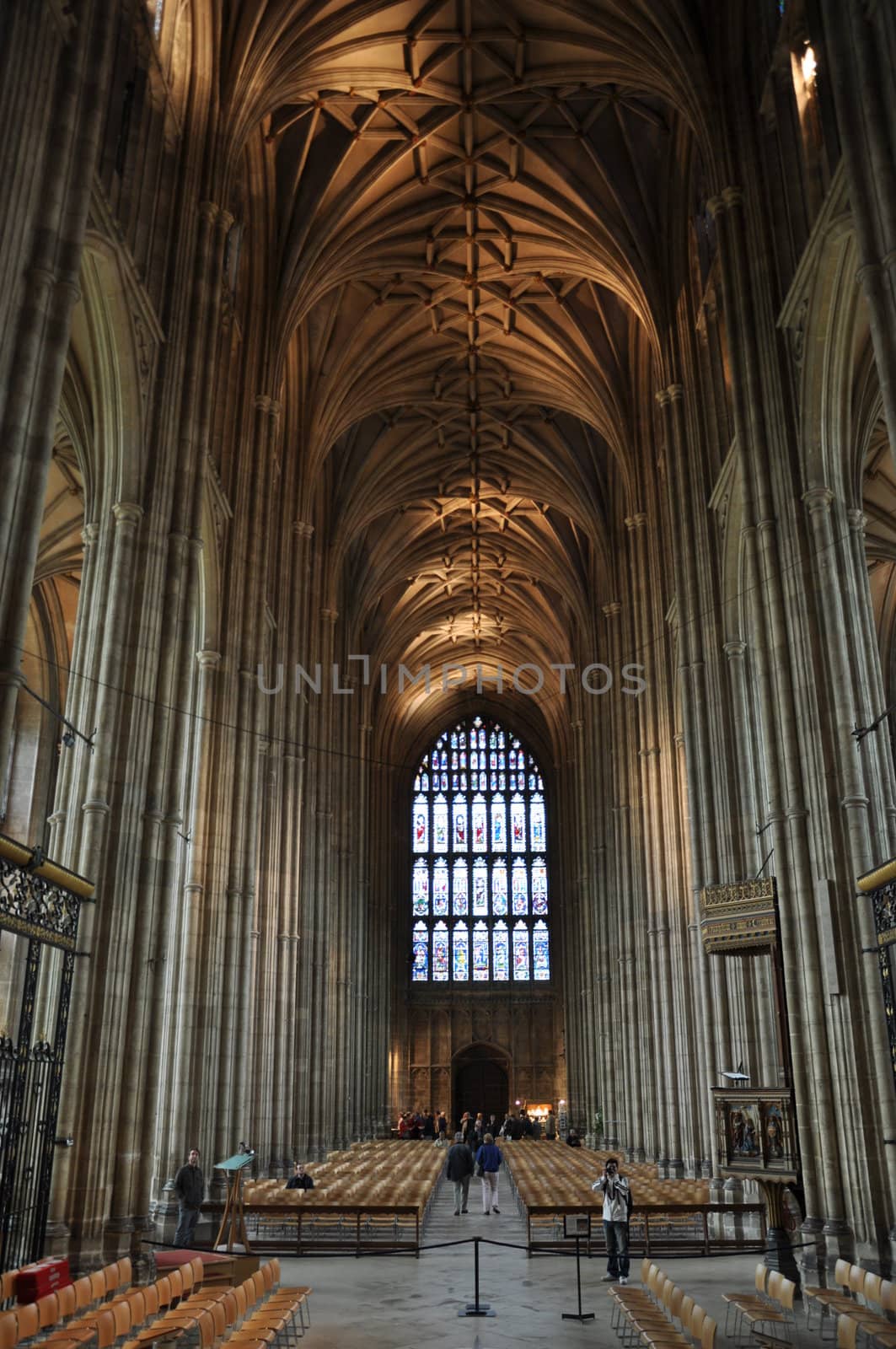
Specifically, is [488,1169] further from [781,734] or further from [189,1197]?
[781,734]

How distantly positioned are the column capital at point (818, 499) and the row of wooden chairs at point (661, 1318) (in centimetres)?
921

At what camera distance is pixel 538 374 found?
1220 inches

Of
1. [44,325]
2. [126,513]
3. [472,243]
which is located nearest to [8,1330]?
[44,325]

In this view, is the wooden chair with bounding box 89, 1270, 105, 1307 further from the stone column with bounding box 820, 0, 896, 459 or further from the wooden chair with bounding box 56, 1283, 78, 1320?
the stone column with bounding box 820, 0, 896, 459

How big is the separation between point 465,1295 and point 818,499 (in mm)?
10237

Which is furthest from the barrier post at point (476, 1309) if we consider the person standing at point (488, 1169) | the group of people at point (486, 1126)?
the group of people at point (486, 1126)

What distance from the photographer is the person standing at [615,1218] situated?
41.4 ft

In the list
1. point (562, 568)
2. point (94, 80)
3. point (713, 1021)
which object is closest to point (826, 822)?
point (713, 1021)

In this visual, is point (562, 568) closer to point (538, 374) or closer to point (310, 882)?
point (538, 374)

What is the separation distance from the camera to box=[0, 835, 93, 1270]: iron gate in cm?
1014

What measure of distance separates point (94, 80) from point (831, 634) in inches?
417

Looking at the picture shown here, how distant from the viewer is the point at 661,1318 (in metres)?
8.88

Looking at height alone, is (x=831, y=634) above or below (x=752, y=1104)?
above

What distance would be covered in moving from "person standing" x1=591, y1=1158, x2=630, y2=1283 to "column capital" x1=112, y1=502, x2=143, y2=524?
390 inches
